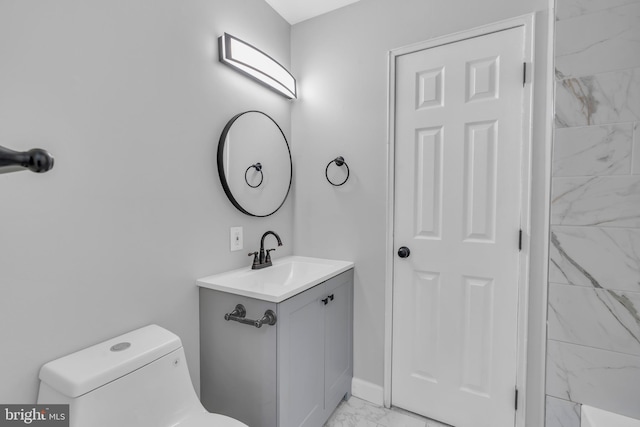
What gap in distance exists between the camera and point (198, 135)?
144cm

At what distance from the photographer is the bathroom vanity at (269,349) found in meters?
1.26

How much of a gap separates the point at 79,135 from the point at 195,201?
506 mm

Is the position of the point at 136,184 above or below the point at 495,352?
above

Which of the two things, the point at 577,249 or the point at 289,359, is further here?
the point at 289,359

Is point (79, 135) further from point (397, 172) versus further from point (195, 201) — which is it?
point (397, 172)

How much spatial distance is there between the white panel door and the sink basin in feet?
1.50

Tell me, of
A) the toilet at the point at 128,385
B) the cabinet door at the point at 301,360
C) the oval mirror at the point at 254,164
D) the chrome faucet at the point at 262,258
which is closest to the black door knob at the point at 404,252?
the cabinet door at the point at 301,360

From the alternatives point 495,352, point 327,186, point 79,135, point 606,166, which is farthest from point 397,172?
point 79,135

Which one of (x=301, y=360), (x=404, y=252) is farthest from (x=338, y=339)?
(x=404, y=252)

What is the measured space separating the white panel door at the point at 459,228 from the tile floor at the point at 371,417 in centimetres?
5

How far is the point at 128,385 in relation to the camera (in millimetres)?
954

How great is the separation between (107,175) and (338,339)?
1382 mm

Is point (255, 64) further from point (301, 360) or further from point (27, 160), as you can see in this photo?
point (301, 360)

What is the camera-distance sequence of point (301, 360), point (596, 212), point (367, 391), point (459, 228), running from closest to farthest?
point (596, 212) → point (301, 360) → point (459, 228) → point (367, 391)
